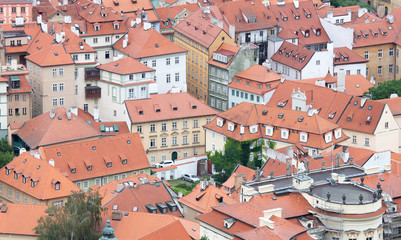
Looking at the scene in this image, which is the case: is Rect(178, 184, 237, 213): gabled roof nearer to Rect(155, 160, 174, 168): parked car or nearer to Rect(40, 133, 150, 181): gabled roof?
Rect(40, 133, 150, 181): gabled roof

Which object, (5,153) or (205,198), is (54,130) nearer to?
(5,153)

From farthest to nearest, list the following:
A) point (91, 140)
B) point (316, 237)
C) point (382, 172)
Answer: point (91, 140), point (382, 172), point (316, 237)

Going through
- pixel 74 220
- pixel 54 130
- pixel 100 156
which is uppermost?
pixel 74 220

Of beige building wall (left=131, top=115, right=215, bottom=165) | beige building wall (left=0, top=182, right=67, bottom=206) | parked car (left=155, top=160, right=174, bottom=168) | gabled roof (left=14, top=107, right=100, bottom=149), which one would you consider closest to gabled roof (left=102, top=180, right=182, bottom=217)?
beige building wall (left=0, top=182, right=67, bottom=206)

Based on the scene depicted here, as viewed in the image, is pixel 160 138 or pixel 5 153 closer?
pixel 5 153

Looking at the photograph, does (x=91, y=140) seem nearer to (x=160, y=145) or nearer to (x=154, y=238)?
(x=160, y=145)

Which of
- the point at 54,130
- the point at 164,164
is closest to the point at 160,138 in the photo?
the point at 164,164

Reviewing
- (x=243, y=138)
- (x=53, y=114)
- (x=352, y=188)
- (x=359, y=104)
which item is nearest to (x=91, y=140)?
(x=53, y=114)
